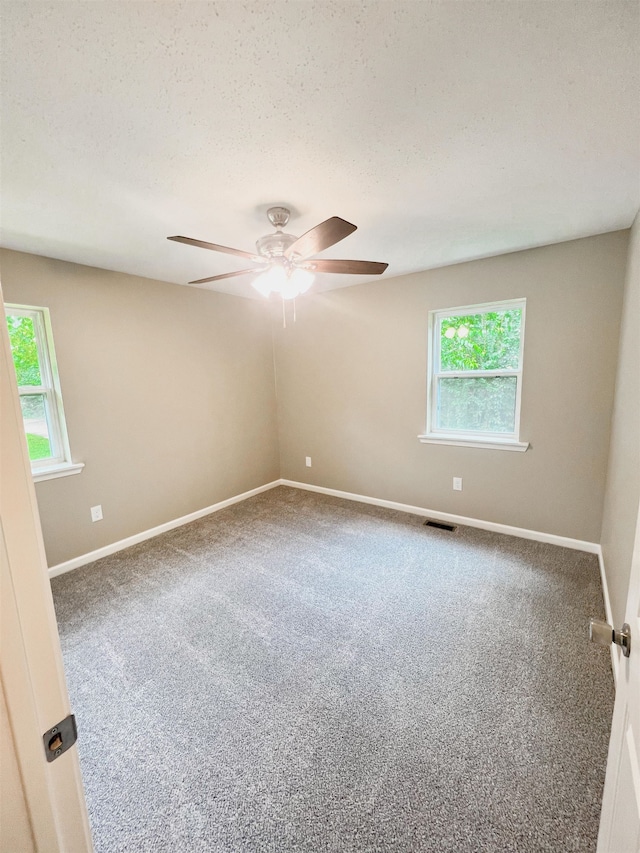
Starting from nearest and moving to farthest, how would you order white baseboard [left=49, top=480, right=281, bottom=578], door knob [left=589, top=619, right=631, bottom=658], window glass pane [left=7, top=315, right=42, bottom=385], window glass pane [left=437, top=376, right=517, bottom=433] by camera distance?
door knob [left=589, top=619, right=631, bottom=658]
window glass pane [left=7, top=315, right=42, bottom=385]
white baseboard [left=49, top=480, right=281, bottom=578]
window glass pane [left=437, top=376, right=517, bottom=433]

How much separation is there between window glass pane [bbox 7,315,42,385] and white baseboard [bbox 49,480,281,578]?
55.9 inches

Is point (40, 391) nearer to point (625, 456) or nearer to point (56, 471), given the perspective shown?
point (56, 471)

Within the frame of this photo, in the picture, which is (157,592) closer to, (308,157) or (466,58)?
(308,157)

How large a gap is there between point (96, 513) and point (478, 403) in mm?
3422

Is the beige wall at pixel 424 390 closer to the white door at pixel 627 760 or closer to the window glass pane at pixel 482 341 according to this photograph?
the window glass pane at pixel 482 341

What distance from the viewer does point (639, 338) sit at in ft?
5.69

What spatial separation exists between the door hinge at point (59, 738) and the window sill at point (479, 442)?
3.09 meters

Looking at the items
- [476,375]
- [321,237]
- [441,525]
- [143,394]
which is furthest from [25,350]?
[441,525]

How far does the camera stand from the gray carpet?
1.17m

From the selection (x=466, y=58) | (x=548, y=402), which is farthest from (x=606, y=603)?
(x=466, y=58)

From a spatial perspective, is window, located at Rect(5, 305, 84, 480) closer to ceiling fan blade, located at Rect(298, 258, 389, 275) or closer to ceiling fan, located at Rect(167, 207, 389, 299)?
ceiling fan, located at Rect(167, 207, 389, 299)

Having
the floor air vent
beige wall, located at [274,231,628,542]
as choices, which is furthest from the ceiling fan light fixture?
the floor air vent

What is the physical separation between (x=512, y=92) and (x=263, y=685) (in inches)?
102

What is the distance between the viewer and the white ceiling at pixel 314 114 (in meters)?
0.93
